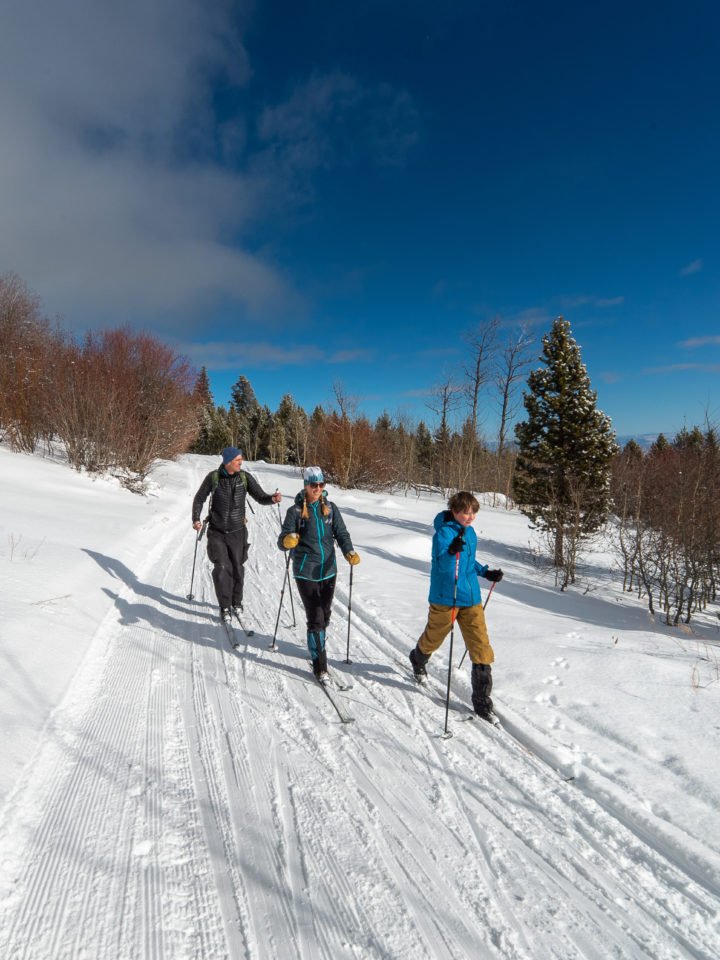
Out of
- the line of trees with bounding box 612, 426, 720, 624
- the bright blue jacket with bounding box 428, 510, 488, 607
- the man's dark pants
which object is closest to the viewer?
the bright blue jacket with bounding box 428, 510, 488, 607

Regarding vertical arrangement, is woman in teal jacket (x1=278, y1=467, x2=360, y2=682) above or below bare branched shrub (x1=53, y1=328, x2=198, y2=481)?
below

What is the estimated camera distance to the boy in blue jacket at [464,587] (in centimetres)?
365

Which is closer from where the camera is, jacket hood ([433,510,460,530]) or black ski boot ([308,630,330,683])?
jacket hood ([433,510,460,530])

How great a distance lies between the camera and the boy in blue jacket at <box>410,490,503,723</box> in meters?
3.65

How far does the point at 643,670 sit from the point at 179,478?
23.8 m

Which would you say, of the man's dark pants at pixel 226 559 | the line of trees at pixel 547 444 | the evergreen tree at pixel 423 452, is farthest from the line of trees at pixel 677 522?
the evergreen tree at pixel 423 452

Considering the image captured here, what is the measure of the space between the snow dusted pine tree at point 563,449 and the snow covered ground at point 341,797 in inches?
387

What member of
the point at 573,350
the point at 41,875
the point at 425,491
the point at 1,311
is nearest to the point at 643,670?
the point at 41,875

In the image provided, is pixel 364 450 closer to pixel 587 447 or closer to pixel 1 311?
pixel 587 447

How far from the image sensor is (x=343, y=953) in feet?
6.03

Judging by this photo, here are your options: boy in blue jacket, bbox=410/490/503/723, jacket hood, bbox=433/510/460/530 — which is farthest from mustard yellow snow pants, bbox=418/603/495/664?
jacket hood, bbox=433/510/460/530

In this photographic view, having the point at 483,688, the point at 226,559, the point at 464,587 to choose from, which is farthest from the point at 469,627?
the point at 226,559

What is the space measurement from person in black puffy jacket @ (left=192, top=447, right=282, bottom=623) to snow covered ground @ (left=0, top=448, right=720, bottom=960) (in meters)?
0.57

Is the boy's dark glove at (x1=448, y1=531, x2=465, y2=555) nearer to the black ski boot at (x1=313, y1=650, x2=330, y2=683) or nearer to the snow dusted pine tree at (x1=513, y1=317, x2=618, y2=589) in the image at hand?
the black ski boot at (x1=313, y1=650, x2=330, y2=683)
